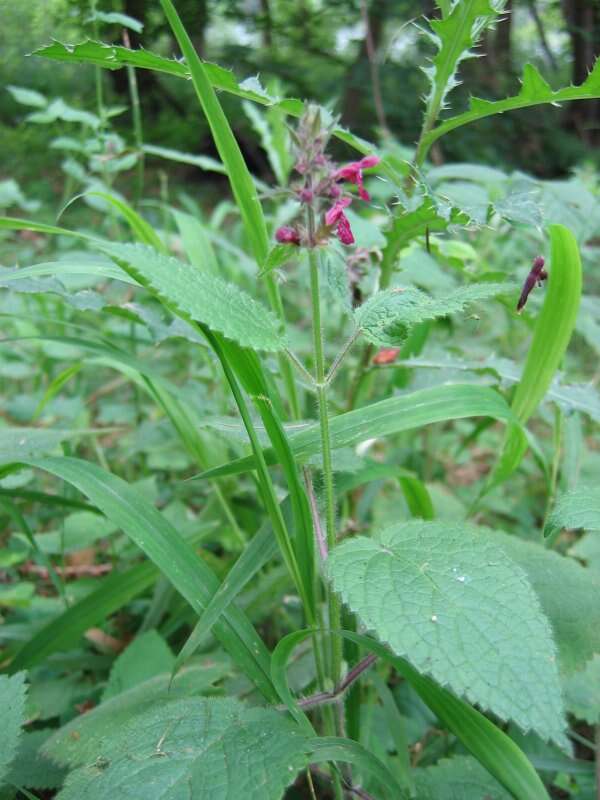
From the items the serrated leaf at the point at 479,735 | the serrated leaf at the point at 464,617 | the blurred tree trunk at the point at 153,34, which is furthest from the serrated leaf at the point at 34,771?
the blurred tree trunk at the point at 153,34

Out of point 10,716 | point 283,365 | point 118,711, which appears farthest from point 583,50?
point 10,716

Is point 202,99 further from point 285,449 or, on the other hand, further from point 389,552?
point 389,552

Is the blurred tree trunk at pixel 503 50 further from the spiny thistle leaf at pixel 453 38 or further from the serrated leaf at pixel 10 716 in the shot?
the serrated leaf at pixel 10 716

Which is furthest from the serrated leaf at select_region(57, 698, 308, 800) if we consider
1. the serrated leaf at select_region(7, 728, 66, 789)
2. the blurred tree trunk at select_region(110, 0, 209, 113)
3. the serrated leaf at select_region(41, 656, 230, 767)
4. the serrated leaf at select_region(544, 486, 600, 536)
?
the blurred tree trunk at select_region(110, 0, 209, 113)

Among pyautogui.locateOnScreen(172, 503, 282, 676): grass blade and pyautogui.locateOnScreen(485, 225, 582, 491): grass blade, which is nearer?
pyautogui.locateOnScreen(172, 503, 282, 676): grass blade

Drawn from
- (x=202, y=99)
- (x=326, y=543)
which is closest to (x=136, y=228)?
(x=202, y=99)

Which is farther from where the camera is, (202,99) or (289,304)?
(289,304)

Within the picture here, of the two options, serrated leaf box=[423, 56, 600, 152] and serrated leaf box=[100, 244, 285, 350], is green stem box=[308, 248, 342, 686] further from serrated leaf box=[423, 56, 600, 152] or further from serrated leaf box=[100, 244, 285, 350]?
serrated leaf box=[423, 56, 600, 152]

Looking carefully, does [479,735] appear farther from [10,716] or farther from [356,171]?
[356,171]
